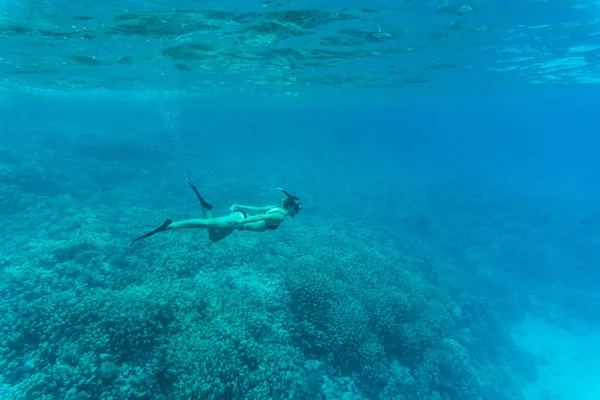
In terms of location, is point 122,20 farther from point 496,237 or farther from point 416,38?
point 496,237

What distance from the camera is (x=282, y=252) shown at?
15070 millimetres

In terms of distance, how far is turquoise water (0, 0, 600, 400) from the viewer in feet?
27.1

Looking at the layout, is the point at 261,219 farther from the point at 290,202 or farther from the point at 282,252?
the point at 282,252

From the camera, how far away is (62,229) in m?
16.4

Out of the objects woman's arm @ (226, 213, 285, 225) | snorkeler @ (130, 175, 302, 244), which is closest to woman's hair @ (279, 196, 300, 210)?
snorkeler @ (130, 175, 302, 244)

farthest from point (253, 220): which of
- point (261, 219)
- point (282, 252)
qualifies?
point (282, 252)

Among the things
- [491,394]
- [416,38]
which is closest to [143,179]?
[416,38]

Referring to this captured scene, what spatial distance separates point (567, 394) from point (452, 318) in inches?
338

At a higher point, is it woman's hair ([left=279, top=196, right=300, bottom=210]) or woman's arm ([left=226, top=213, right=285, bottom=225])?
woman's hair ([left=279, top=196, right=300, bottom=210])

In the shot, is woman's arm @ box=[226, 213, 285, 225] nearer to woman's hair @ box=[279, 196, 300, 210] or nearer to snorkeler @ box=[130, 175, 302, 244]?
snorkeler @ box=[130, 175, 302, 244]

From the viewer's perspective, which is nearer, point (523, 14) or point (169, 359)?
point (169, 359)

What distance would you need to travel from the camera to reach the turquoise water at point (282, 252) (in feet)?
27.1

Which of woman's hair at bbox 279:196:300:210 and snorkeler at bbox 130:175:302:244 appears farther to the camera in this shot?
woman's hair at bbox 279:196:300:210

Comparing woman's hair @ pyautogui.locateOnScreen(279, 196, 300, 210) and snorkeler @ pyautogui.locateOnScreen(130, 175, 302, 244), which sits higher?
woman's hair @ pyautogui.locateOnScreen(279, 196, 300, 210)
